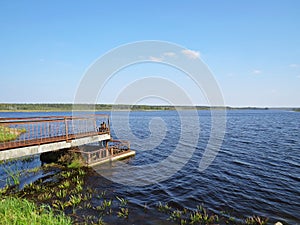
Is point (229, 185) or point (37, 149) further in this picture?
point (229, 185)

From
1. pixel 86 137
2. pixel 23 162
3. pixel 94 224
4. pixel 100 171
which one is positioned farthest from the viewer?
pixel 23 162

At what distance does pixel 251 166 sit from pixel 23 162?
1788 cm

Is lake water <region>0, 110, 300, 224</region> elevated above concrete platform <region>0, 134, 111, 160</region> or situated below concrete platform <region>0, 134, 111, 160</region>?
below

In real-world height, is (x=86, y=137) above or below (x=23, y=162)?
above

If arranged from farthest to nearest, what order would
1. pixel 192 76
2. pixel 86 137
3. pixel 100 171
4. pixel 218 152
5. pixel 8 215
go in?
pixel 218 152 < pixel 192 76 < pixel 86 137 < pixel 100 171 < pixel 8 215

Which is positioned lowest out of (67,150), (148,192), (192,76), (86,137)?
(148,192)

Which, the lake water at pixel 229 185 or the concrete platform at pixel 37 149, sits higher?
the concrete platform at pixel 37 149

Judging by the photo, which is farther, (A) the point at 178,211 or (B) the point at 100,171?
(B) the point at 100,171

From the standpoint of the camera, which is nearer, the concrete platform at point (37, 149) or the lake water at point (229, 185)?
the lake water at point (229, 185)

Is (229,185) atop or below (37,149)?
below

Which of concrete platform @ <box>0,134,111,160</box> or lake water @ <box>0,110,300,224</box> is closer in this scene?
lake water @ <box>0,110,300,224</box>

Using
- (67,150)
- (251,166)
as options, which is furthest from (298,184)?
(67,150)

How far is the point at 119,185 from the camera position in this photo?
12.7m

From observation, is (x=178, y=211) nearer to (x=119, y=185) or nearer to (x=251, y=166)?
(x=119, y=185)
